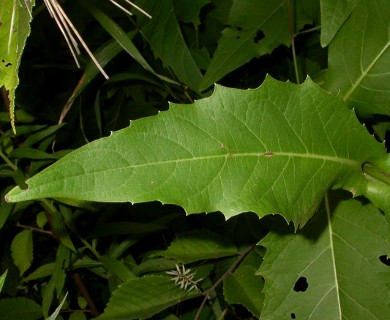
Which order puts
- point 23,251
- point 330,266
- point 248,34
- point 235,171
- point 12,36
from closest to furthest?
point 12,36
point 235,171
point 330,266
point 248,34
point 23,251

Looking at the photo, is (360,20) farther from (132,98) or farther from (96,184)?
(132,98)

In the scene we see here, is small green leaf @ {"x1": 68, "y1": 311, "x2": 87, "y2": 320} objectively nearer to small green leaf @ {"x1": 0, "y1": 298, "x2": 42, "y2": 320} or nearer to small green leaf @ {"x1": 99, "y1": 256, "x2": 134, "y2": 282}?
small green leaf @ {"x1": 0, "y1": 298, "x2": 42, "y2": 320}

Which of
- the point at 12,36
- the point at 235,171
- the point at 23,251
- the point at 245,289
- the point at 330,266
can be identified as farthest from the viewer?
the point at 23,251

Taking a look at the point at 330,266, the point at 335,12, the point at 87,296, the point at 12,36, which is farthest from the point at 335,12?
the point at 87,296

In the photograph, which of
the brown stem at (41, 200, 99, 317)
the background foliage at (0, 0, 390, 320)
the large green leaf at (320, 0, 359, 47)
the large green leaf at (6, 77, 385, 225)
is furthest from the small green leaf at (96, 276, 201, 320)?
the large green leaf at (320, 0, 359, 47)

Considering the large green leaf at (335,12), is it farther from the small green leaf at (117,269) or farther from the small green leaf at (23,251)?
the small green leaf at (23,251)

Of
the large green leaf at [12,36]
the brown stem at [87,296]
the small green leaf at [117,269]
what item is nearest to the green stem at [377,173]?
the large green leaf at [12,36]

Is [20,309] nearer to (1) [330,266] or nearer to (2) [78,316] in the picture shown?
(2) [78,316]
